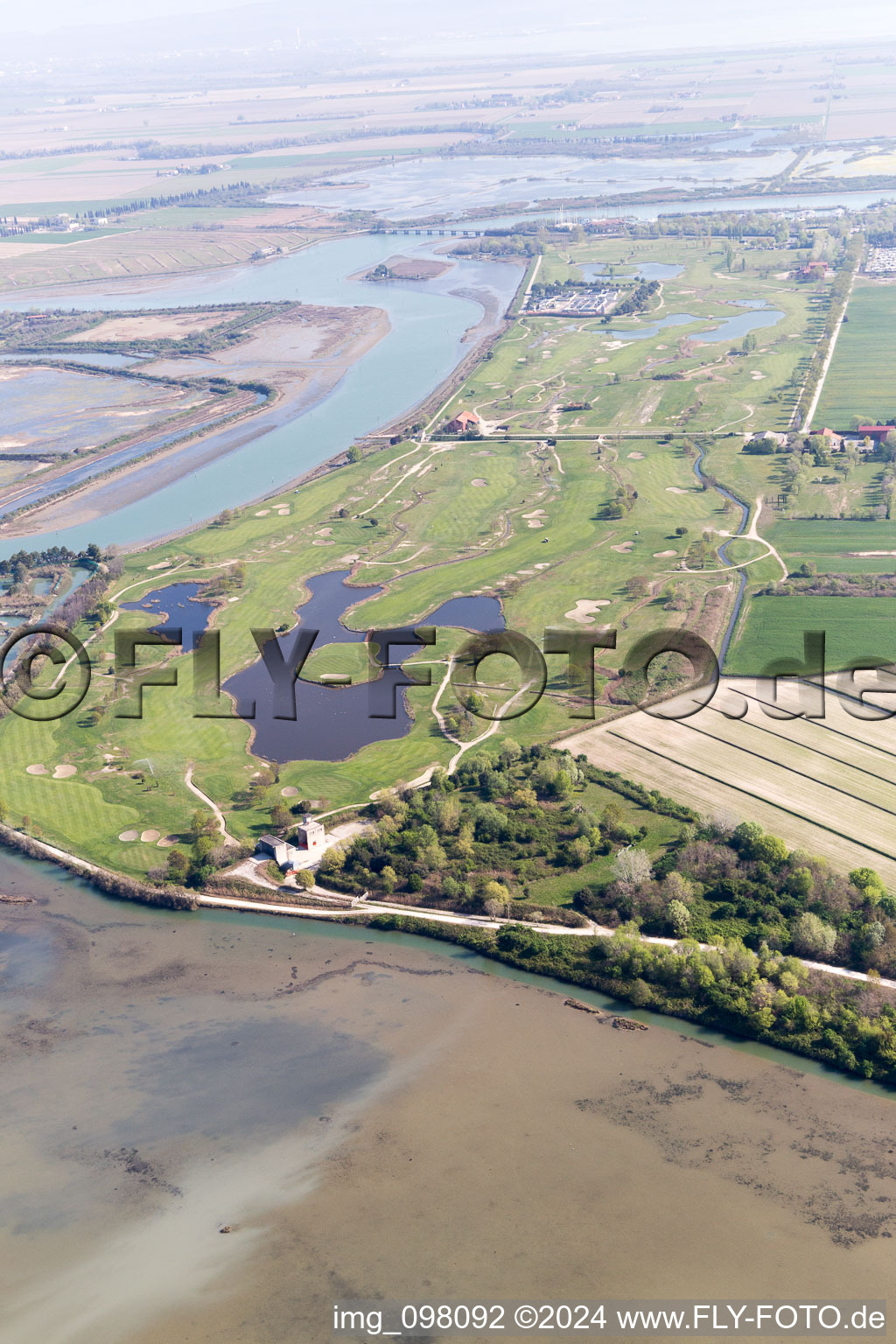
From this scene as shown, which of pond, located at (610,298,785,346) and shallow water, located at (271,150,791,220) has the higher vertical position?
shallow water, located at (271,150,791,220)

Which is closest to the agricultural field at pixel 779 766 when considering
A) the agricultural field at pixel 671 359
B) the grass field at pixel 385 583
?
the grass field at pixel 385 583

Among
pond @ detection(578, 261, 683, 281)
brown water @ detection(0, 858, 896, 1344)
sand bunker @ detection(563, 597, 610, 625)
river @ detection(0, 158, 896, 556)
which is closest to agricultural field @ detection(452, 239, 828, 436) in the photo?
pond @ detection(578, 261, 683, 281)

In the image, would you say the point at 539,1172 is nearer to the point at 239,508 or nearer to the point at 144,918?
the point at 144,918

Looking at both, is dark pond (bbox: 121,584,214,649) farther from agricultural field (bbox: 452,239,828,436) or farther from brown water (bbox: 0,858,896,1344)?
agricultural field (bbox: 452,239,828,436)

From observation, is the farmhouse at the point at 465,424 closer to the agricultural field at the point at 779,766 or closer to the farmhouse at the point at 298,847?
the agricultural field at the point at 779,766

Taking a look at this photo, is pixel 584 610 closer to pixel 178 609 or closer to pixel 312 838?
pixel 178 609

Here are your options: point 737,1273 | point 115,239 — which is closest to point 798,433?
point 737,1273
